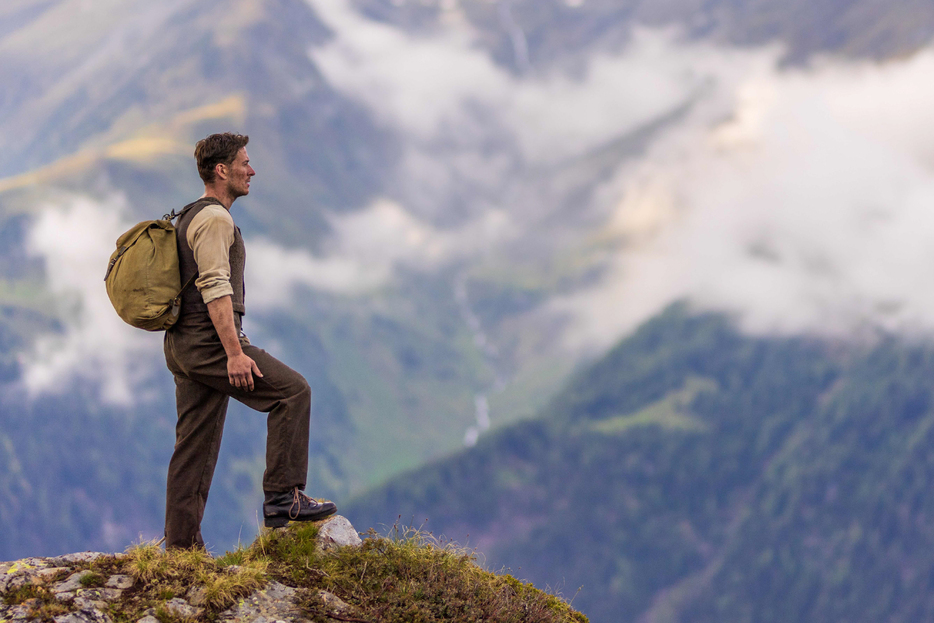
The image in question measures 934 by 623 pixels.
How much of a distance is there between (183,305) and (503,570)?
26.3 feet

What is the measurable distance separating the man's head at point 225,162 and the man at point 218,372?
16 mm

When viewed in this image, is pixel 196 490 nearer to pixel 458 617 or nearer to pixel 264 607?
pixel 264 607

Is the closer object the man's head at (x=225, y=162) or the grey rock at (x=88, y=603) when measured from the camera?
the grey rock at (x=88, y=603)

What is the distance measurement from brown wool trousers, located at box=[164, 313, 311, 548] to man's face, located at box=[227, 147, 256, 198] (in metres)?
2.00

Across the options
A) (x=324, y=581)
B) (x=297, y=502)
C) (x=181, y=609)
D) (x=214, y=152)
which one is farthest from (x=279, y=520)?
(x=214, y=152)

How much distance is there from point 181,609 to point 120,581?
4.21 feet

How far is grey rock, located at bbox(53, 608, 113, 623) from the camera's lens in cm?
1321

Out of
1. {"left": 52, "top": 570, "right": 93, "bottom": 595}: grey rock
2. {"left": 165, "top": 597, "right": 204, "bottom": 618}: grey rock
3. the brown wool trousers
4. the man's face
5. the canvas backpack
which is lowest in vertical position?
{"left": 165, "top": 597, "right": 204, "bottom": 618}: grey rock

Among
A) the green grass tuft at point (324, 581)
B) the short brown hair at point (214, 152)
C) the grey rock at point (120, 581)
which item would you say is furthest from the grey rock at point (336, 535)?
the short brown hair at point (214, 152)

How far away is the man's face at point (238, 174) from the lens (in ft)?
48.5

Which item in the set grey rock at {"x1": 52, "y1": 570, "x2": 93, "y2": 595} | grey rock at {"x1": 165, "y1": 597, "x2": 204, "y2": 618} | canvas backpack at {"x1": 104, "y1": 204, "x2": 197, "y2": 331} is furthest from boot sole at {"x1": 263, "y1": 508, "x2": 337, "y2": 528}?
canvas backpack at {"x1": 104, "y1": 204, "x2": 197, "y2": 331}

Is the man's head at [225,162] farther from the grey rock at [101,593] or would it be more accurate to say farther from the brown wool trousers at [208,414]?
the grey rock at [101,593]

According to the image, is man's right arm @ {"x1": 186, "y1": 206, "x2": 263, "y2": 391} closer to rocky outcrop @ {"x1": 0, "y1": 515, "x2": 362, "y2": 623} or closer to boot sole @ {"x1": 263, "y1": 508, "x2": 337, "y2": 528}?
boot sole @ {"x1": 263, "y1": 508, "x2": 337, "y2": 528}

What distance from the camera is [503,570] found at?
18219mm
